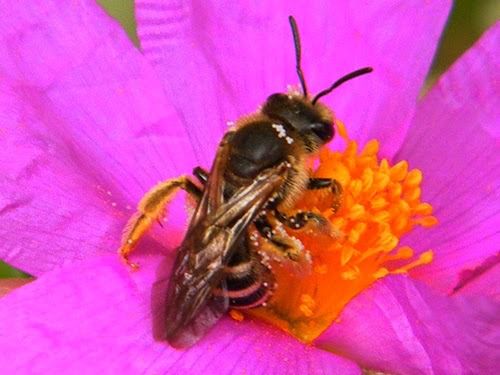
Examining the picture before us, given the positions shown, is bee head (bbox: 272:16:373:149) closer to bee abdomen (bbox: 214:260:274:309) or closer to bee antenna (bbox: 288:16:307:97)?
bee antenna (bbox: 288:16:307:97)

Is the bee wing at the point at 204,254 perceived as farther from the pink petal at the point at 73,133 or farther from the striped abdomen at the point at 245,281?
the pink petal at the point at 73,133

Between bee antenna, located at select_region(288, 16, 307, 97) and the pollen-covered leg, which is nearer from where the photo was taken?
the pollen-covered leg

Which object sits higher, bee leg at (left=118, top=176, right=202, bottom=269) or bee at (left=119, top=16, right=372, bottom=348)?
bee at (left=119, top=16, right=372, bottom=348)

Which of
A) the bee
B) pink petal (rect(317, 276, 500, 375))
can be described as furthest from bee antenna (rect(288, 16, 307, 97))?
pink petal (rect(317, 276, 500, 375))

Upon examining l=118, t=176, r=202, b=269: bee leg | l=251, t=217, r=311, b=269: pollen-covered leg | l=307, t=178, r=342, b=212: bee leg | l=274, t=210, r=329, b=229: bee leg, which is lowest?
l=118, t=176, r=202, b=269: bee leg

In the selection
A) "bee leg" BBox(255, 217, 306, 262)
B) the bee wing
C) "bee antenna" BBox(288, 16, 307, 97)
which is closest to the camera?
the bee wing

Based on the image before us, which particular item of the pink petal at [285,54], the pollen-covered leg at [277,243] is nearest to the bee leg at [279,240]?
the pollen-covered leg at [277,243]

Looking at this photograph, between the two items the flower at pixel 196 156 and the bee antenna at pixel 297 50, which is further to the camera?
the bee antenna at pixel 297 50

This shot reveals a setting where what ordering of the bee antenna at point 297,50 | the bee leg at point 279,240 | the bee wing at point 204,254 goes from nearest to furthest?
the bee wing at point 204,254, the bee leg at point 279,240, the bee antenna at point 297,50
